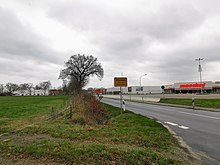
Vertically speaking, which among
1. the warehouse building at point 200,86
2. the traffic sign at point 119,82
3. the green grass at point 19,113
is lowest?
the green grass at point 19,113

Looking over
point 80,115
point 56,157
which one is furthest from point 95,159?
point 80,115

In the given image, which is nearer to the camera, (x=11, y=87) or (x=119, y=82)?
(x=119, y=82)

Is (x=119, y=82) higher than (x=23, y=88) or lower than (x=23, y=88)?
lower

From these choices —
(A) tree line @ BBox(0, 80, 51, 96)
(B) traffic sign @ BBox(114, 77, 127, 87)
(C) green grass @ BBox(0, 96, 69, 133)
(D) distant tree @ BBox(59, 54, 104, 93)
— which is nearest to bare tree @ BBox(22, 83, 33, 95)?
(A) tree line @ BBox(0, 80, 51, 96)

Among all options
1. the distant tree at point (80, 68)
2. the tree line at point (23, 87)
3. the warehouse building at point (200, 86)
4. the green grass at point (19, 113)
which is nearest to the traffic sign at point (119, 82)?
the green grass at point (19, 113)

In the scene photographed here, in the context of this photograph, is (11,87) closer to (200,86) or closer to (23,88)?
(23,88)

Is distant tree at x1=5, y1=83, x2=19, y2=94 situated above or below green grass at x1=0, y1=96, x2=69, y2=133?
above

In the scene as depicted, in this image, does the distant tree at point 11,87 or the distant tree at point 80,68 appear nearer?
the distant tree at point 80,68

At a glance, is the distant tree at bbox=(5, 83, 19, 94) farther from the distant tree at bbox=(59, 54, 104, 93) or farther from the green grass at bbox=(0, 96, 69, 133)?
the green grass at bbox=(0, 96, 69, 133)

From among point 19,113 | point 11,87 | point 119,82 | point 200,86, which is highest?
point 11,87

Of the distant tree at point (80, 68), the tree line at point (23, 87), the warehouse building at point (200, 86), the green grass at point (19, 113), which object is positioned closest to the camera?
the green grass at point (19, 113)

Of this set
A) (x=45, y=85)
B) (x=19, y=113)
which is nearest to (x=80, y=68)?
(x=19, y=113)

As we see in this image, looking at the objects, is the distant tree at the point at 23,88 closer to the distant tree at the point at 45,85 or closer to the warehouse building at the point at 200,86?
the distant tree at the point at 45,85

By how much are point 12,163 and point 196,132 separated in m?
7.54
